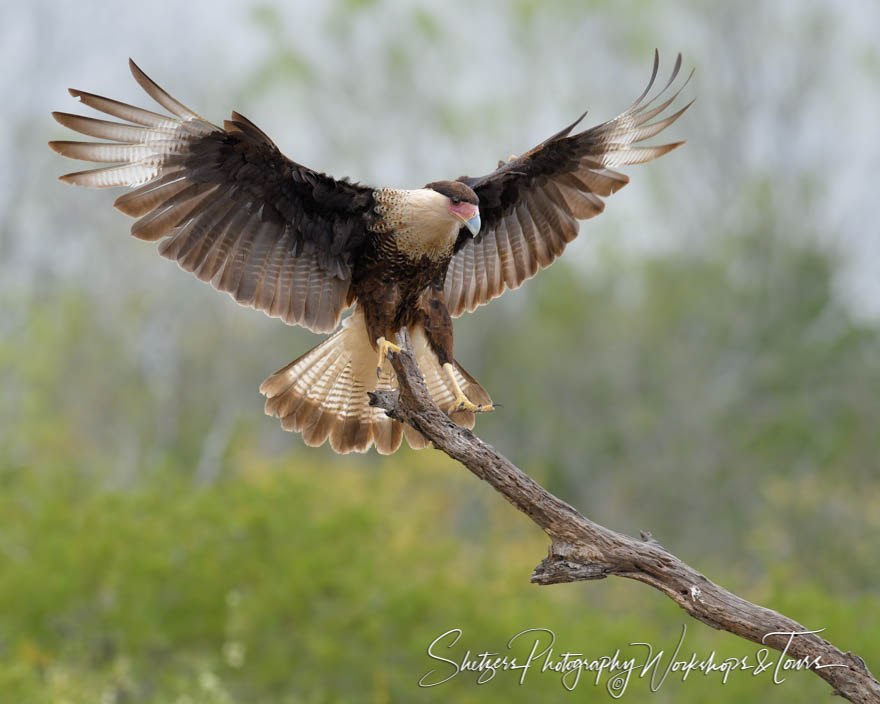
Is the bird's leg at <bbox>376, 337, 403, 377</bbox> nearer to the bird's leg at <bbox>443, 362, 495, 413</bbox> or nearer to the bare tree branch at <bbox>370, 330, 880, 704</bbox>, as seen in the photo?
the bird's leg at <bbox>443, 362, 495, 413</bbox>

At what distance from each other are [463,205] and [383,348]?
69cm

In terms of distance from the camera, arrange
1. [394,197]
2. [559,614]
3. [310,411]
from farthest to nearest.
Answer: [559,614]
[310,411]
[394,197]

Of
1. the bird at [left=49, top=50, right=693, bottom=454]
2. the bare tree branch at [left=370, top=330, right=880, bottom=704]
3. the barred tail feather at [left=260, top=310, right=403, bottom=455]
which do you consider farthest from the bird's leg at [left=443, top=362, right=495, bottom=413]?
the bare tree branch at [left=370, top=330, right=880, bottom=704]

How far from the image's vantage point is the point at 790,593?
37.3 ft

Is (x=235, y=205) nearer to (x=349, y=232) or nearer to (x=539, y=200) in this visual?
(x=349, y=232)

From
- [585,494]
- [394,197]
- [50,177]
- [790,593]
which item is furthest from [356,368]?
[50,177]

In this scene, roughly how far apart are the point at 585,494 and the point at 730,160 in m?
7.62

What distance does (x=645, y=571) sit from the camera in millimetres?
3771

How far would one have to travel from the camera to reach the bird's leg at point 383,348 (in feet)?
15.8

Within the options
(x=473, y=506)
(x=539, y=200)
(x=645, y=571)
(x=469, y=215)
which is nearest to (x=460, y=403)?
(x=469, y=215)

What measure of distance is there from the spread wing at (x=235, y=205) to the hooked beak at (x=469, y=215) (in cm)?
44

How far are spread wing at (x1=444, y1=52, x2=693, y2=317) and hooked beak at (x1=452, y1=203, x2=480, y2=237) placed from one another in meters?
0.53

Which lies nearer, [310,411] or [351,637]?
[310,411]

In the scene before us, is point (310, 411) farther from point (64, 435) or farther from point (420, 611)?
point (64, 435)
